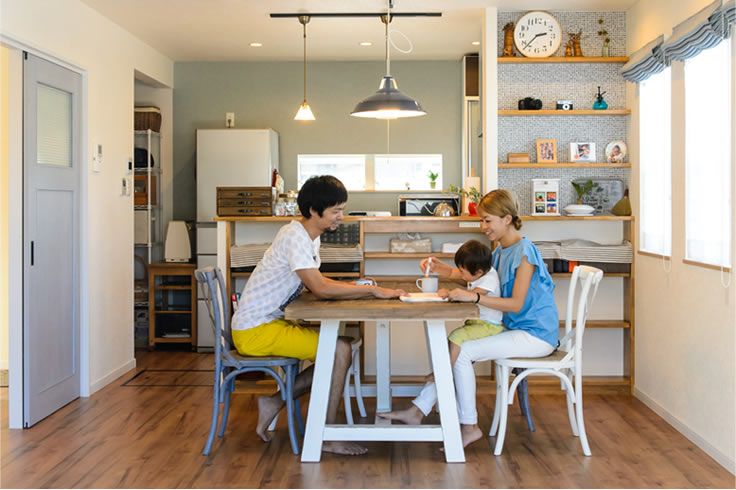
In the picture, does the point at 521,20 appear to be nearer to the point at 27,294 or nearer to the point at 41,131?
the point at 41,131

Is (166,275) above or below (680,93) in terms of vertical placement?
below

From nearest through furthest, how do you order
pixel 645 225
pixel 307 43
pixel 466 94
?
pixel 645 225
pixel 307 43
pixel 466 94

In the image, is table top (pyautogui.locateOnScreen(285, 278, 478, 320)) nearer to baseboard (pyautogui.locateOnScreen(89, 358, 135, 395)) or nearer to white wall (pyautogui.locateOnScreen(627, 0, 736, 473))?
white wall (pyautogui.locateOnScreen(627, 0, 736, 473))

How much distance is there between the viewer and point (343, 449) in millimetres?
3414

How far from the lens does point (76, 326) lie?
4.61 m

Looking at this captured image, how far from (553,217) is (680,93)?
1135mm

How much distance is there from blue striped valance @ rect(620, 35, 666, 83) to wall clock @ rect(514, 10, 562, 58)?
1.63 feet

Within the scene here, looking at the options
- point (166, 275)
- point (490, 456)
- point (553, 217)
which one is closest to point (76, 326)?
point (166, 275)

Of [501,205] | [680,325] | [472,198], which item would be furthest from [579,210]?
[501,205]

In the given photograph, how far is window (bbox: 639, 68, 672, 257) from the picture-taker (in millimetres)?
4172

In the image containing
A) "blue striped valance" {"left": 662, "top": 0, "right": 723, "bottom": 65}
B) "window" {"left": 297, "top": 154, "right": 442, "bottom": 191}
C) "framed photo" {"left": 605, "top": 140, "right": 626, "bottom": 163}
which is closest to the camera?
"blue striped valance" {"left": 662, "top": 0, "right": 723, "bottom": 65}

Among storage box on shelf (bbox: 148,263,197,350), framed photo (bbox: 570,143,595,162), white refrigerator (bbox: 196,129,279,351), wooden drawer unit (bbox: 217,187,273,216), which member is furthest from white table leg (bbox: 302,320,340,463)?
white refrigerator (bbox: 196,129,279,351)

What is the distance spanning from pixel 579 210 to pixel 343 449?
2359mm

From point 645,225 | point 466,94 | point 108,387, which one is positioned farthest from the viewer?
point 466,94
